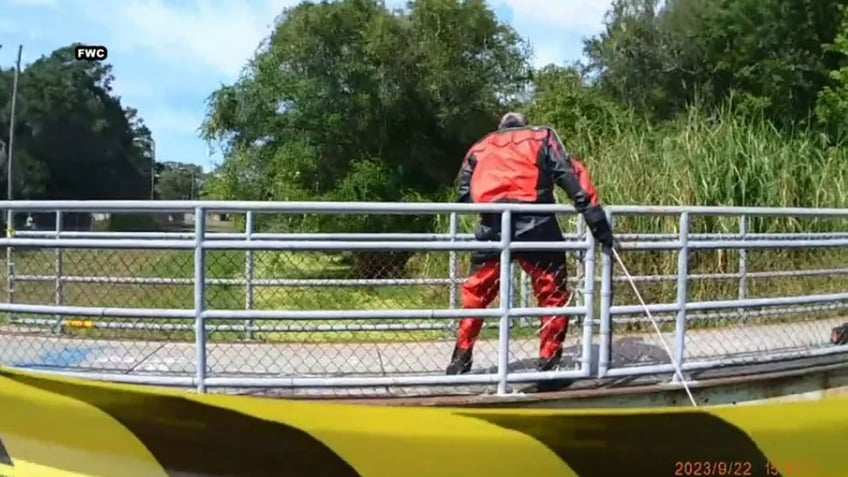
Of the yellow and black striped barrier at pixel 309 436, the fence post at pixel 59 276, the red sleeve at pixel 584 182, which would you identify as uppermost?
the red sleeve at pixel 584 182

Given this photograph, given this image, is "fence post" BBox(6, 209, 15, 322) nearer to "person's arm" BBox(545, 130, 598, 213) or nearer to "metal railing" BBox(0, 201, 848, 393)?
"metal railing" BBox(0, 201, 848, 393)

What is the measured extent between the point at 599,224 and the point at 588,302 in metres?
0.39

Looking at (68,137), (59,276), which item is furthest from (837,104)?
(68,137)

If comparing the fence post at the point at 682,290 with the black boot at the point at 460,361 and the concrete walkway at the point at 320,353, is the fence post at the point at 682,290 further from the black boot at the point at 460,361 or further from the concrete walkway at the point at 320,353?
the black boot at the point at 460,361

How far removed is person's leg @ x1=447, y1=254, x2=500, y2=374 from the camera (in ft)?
14.8

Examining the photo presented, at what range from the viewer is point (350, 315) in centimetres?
388

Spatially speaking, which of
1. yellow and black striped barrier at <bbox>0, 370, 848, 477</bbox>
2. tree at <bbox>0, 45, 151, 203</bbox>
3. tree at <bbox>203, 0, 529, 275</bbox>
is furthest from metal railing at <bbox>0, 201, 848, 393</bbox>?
→ tree at <bbox>0, 45, 151, 203</bbox>

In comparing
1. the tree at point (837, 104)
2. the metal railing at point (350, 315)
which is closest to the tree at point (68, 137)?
the tree at point (837, 104)

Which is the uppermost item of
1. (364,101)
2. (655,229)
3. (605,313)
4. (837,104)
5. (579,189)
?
(364,101)

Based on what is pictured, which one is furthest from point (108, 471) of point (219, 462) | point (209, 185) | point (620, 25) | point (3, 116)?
point (3, 116)

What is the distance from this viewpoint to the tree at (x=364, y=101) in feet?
58.3

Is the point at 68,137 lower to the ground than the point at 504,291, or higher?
higher

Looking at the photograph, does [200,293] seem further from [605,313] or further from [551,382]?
[605,313]

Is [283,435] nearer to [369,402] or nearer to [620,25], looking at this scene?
[369,402]
